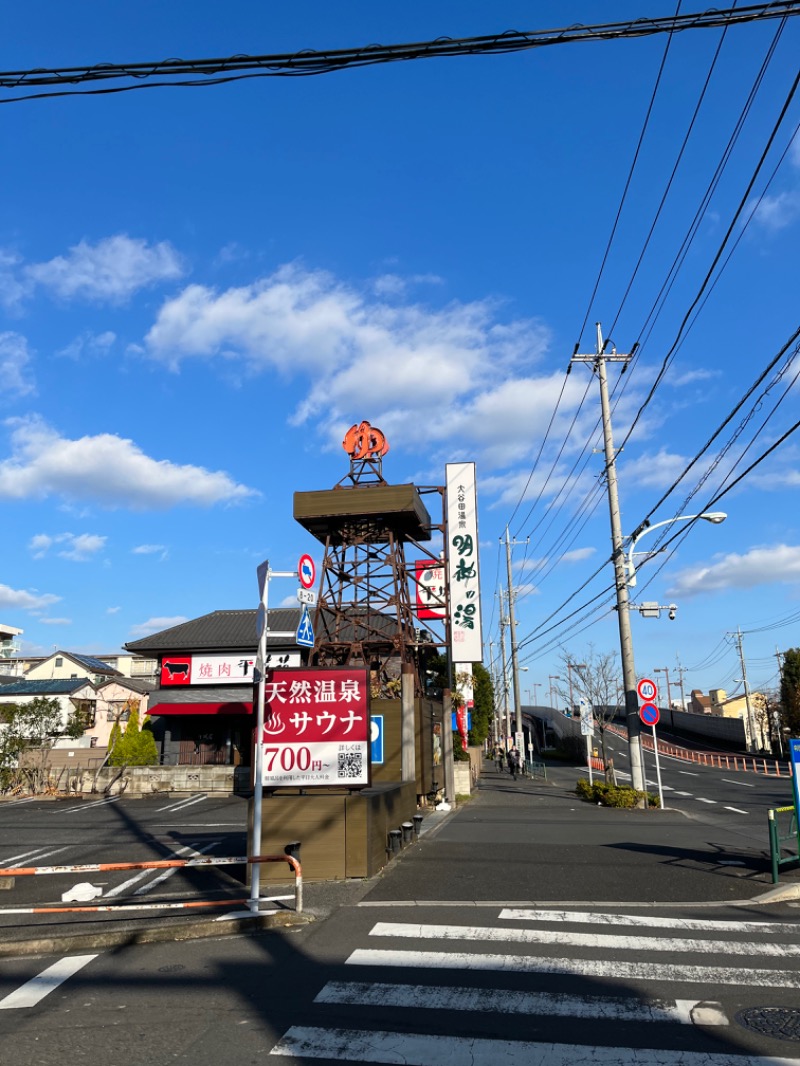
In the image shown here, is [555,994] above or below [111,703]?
below

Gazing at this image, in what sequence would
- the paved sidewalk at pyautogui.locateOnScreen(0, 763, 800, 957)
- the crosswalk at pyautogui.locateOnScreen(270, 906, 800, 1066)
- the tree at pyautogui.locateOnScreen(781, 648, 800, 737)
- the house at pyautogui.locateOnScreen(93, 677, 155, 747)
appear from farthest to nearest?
the tree at pyautogui.locateOnScreen(781, 648, 800, 737)
the house at pyautogui.locateOnScreen(93, 677, 155, 747)
the paved sidewalk at pyautogui.locateOnScreen(0, 763, 800, 957)
the crosswalk at pyautogui.locateOnScreen(270, 906, 800, 1066)

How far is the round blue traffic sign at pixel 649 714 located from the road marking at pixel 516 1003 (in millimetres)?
14474

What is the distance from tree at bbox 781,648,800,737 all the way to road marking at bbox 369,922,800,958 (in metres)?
52.4

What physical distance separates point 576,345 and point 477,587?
868 centimetres

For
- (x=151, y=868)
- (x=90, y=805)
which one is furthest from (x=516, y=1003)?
(x=90, y=805)

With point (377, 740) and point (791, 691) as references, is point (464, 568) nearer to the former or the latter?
point (377, 740)

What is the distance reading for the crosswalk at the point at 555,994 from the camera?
5.14m

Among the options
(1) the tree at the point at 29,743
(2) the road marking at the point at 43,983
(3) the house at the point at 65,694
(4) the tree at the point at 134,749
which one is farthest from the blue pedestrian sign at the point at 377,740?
(3) the house at the point at 65,694

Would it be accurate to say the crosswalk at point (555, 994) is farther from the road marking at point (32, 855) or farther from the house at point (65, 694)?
the house at point (65, 694)

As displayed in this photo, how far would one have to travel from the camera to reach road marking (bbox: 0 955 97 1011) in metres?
6.33

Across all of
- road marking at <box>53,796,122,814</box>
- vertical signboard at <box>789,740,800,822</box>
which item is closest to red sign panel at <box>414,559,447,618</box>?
road marking at <box>53,796,122,814</box>

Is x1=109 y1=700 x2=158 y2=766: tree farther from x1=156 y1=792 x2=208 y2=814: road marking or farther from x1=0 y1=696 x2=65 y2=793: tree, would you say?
x1=156 y1=792 x2=208 y2=814: road marking

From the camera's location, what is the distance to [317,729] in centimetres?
1150

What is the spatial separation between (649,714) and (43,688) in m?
42.8
